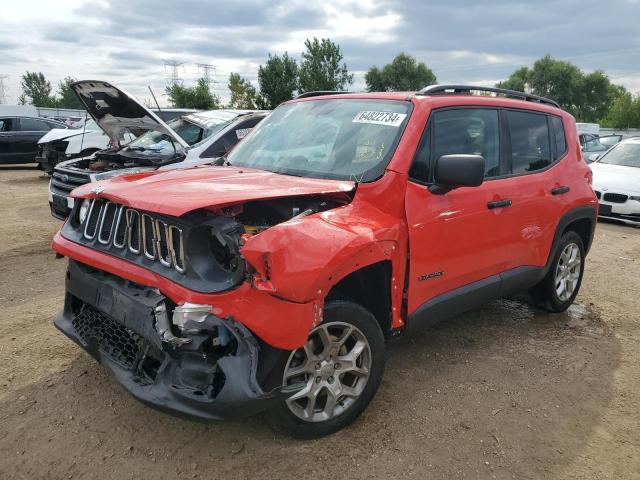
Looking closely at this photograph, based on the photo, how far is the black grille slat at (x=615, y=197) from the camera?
9234 mm

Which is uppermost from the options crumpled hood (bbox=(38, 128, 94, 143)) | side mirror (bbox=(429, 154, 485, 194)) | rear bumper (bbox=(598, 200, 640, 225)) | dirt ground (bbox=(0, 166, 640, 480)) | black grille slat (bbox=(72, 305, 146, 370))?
side mirror (bbox=(429, 154, 485, 194))

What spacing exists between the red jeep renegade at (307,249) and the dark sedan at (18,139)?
46.1ft

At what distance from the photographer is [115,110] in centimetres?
657

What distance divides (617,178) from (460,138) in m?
7.54

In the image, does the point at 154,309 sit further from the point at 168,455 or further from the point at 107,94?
the point at 107,94

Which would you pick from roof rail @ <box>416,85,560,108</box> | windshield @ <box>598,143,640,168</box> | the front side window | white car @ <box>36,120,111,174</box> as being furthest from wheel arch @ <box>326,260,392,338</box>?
white car @ <box>36,120,111,174</box>

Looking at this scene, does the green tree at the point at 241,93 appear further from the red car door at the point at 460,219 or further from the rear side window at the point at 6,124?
the red car door at the point at 460,219

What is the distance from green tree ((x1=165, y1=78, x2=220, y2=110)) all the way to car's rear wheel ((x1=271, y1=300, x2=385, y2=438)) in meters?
36.8

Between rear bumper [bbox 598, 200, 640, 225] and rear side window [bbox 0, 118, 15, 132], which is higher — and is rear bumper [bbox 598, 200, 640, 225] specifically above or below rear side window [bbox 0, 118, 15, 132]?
below

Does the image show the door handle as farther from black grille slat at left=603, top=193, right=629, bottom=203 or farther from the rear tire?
black grille slat at left=603, top=193, right=629, bottom=203

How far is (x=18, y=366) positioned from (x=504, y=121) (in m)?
3.95

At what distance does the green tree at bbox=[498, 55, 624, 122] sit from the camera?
75.0 metres

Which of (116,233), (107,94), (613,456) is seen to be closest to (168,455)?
(116,233)

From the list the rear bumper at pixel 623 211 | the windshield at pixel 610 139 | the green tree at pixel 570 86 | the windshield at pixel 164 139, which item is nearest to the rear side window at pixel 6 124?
the windshield at pixel 164 139
